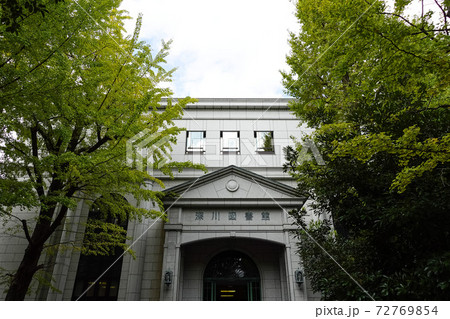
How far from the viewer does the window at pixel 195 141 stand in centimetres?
1523

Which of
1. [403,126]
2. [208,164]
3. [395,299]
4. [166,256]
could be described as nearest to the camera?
[395,299]

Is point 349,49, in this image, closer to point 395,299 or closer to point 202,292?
point 395,299

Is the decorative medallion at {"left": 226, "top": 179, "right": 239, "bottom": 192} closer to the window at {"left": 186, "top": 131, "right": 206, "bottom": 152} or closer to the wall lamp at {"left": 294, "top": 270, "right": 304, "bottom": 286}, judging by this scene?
the window at {"left": 186, "top": 131, "right": 206, "bottom": 152}

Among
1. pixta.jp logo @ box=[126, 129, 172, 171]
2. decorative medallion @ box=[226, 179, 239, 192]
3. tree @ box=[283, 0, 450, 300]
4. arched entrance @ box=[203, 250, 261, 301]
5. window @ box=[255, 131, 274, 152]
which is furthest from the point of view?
window @ box=[255, 131, 274, 152]

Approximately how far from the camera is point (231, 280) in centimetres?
1187

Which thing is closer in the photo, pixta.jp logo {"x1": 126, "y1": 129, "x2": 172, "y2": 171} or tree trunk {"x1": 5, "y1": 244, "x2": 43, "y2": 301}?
tree trunk {"x1": 5, "y1": 244, "x2": 43, "y2": 301}

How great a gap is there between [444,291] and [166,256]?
28.9 feet

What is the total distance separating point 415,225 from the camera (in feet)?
15.8

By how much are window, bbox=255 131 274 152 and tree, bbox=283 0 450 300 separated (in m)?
7.91

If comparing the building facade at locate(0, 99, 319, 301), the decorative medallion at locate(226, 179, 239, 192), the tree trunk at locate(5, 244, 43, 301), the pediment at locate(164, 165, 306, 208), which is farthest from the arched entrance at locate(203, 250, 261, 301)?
the tree trunk at locate(5, 244, 43, 301)

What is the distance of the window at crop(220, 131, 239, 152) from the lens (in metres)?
15.2

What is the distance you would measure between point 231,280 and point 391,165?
886 centimetres

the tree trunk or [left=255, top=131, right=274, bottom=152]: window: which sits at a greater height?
[left=255, top=131, right=274, bottom=152]: window
